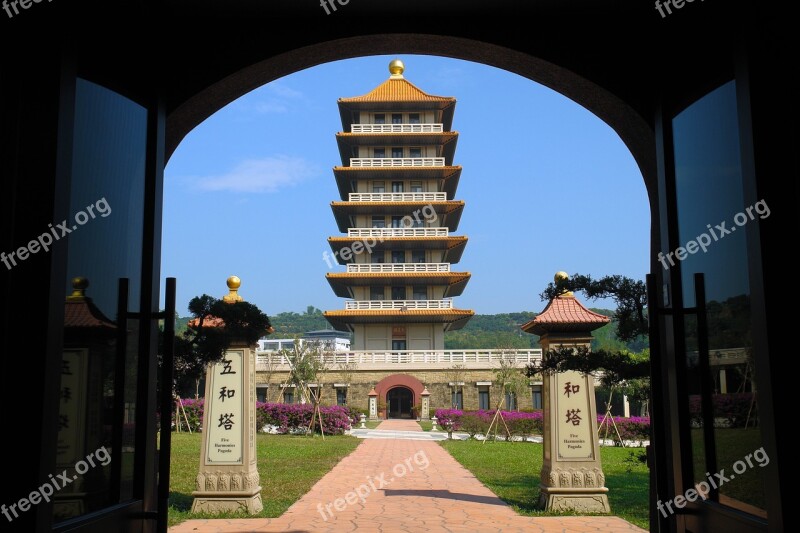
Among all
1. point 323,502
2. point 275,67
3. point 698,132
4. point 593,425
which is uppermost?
point 275,67

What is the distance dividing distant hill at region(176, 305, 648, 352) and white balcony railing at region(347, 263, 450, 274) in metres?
14.4

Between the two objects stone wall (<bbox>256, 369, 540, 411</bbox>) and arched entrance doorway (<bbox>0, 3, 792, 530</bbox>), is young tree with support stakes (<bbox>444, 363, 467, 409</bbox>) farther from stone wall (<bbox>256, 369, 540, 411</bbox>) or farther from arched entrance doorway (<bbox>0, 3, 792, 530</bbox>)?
arched entrance doorway (<bbox>0, 3, 792, 530</bbox>)

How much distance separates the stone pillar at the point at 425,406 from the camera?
1115 inches

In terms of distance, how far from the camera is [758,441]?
2258mm

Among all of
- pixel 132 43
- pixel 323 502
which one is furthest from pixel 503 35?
pixel 323 502

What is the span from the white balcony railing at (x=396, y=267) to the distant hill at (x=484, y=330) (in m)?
14.4

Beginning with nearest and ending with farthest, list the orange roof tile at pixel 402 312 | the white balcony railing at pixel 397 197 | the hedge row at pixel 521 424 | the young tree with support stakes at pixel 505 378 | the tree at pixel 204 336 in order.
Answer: the tree at pixel 204 336 → the hedge row at pixel 521 424 → the young tree with support stakes at pixel 505 378 → the orange roof tile at pixel 402 312 → the white balcony railing at pixel 397 197

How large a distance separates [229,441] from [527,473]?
5.67 metres

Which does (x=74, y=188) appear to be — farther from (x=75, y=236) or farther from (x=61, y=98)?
(x=61, y=98)

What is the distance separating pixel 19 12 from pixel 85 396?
1.22m

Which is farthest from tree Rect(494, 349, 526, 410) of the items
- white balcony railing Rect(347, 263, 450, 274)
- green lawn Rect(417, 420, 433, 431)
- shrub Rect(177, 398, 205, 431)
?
shrub Rect(177, 398, 205, 431)

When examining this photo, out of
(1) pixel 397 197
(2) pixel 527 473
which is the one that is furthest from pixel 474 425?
(1) pixel 397 197

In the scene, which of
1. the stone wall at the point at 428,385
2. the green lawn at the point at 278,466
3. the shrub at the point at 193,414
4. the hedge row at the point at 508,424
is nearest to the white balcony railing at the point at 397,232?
the stone wall at the point at 428,385

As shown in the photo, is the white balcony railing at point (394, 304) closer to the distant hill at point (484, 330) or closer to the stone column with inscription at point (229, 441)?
the distant hill at point (484, 330)
